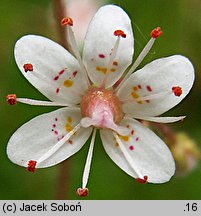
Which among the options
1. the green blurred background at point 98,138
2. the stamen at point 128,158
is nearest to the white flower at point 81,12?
the green blurred background at point 98,138

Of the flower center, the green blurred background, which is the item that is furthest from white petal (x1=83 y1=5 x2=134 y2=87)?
the green blurred background

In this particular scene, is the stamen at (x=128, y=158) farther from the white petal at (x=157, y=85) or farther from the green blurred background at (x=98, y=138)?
the green blurred background at (x=98, y=138)

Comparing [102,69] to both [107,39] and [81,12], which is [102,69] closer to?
[107,39]

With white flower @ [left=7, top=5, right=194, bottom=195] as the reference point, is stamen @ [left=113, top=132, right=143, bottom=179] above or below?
below

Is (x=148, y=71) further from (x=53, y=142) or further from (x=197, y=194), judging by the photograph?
(x=197, y=194)

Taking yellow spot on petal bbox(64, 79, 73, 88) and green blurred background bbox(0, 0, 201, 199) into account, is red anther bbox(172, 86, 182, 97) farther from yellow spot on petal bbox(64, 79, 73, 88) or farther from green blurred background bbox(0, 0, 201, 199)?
green blurred background bbox(0, 0, 201, 199)

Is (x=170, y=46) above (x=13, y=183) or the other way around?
above

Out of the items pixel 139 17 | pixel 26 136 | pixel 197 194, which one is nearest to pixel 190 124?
pixel 197 194

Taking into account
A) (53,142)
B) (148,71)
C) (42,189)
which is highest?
(42,189)
